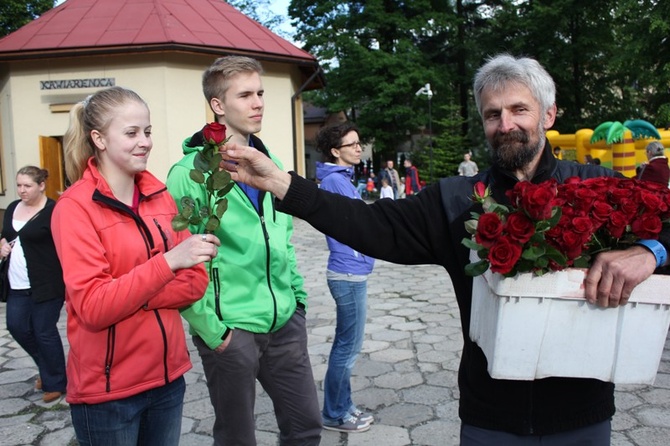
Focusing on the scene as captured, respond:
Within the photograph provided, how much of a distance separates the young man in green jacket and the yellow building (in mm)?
13452

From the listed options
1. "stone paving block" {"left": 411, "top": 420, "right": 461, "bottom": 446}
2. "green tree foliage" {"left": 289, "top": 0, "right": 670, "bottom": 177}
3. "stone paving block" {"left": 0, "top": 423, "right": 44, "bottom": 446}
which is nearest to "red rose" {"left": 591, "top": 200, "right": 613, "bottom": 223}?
"stone paving block" {"left": 411, "top": 420, "right": 461, "bottom": 446}

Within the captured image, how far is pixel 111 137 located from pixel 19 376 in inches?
163

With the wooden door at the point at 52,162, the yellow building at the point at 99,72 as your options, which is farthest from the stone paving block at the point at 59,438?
the wooden door at the point at 52,162

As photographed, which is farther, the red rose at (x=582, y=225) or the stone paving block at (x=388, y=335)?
the stone paving block at (x=388, y=335)

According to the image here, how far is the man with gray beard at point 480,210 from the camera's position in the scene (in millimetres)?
2164

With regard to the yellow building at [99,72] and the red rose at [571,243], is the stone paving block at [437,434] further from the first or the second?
the yellow building at [99,72]

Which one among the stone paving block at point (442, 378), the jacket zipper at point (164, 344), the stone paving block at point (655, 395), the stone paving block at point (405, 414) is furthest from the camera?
the stone paving block at point (442, 378)

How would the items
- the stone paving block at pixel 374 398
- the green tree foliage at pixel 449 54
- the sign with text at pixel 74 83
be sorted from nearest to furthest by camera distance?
1. the stone paving block at pixel 374 398
2. the sign with text at pixel 74 83
3. the green tree foliage at pixel 449 54

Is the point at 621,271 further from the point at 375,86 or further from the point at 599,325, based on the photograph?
the point at 375,86

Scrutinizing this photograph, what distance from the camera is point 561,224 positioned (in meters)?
1.82

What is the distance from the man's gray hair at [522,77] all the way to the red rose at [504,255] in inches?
33.1

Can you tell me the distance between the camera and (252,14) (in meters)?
40.7

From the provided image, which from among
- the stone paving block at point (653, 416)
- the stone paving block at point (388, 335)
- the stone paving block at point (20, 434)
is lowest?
the stone paving block at point (20, 434)

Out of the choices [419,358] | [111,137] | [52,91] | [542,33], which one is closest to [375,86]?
[542,33]
